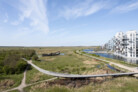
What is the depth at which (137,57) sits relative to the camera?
47469 millimetres

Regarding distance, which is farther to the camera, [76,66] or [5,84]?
[76,66]

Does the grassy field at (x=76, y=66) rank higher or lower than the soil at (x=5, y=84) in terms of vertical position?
higher

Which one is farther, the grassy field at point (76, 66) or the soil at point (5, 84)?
the grassy field at point (76, 66)

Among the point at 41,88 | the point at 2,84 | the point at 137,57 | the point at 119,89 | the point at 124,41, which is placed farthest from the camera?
the point at 124,41

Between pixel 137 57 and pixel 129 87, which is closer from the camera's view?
pixel 129 87

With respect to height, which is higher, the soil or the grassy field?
the grassy field

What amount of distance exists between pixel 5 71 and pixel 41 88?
1779cm

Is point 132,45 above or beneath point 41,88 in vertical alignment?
above

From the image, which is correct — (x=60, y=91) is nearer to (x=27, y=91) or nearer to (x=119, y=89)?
(x=27, y=91)

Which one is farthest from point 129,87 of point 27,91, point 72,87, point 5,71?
point 5,71

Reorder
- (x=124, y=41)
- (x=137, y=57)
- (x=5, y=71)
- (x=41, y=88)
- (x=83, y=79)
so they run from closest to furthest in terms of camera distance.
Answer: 1. (x=41, y=88)
2. (x=83, y=79)
3. (x=5, y=71)
4. (x=137, y=57)
5. (x=124, y=41)

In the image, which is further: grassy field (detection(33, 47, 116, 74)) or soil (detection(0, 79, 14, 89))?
grassy field (detection(33, 47, 116, 74))

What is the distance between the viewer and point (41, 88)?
18.1 m

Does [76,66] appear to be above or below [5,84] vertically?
above
